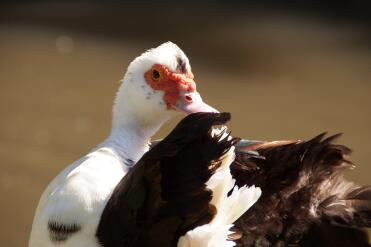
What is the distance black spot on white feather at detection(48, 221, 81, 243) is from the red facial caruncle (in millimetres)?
604

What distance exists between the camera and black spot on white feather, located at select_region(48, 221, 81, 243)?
238 centimetres

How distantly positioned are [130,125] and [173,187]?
0.58 metres

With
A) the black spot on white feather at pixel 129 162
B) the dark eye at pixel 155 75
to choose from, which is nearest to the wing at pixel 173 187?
the black spot on white feather at pixel 129 162

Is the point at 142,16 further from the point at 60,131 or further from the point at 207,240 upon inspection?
the point at 207,240

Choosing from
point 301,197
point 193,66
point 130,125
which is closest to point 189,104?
point 130,125

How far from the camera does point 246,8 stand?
24.1 feet

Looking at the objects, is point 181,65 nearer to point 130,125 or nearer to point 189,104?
point 189,104

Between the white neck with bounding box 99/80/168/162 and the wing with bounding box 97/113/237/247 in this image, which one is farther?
the white neck with bounding box 99/80/168/162

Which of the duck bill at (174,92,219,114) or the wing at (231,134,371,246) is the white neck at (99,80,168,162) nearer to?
the duck bill at (174,92,219,114)

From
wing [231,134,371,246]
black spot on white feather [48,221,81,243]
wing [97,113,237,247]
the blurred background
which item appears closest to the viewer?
wing [97,113,237,247]

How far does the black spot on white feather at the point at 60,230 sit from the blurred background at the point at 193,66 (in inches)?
67.8

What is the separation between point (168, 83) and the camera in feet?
8.82

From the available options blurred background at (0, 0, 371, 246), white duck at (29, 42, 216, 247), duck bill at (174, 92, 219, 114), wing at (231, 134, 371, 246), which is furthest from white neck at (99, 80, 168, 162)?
blurred background at (0, 0, 371, 246)

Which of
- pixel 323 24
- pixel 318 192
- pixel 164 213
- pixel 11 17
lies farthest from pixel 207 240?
pixel 11 17
